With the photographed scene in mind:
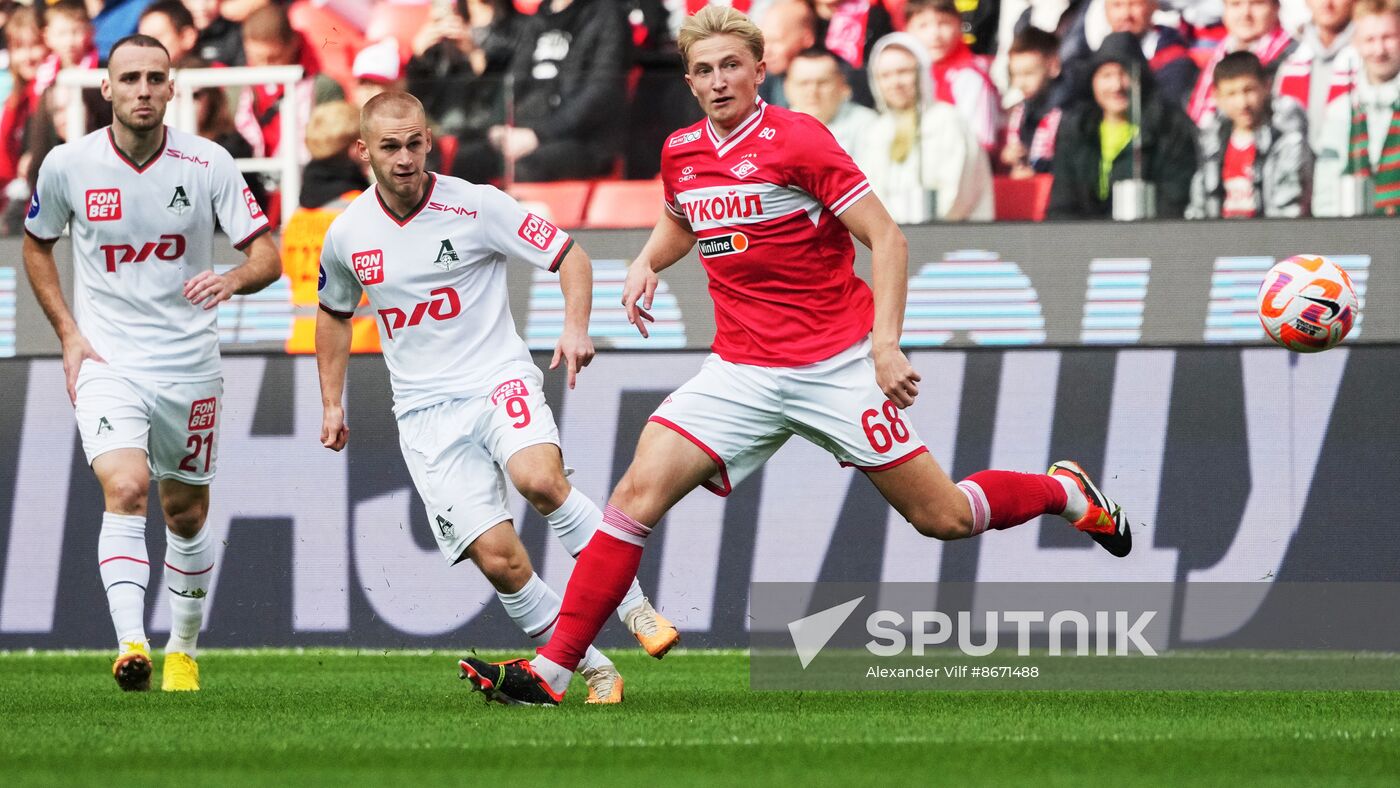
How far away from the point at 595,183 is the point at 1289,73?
148 inches

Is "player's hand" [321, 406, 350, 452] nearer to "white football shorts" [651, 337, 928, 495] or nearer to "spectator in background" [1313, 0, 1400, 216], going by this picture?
"white football shorts" [651, 337, 928, 495]

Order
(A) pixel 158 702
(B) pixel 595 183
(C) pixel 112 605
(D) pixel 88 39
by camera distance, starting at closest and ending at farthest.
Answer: (A) pixel 158 702, (C) pixel 112 605, (B) pixel 595 183, (D) pixel 88 39

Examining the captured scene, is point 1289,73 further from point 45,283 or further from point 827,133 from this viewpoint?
point 45,283

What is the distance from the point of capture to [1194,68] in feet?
32.6

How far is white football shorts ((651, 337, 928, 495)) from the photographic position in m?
5.91

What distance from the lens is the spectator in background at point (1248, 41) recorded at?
9.77m

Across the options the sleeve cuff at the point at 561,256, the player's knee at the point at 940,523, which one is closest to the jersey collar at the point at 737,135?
the sleeve cuff at the point at 561,256

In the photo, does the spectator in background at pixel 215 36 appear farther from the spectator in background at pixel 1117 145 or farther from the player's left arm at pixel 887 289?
the player's left arm at pixel 887 289

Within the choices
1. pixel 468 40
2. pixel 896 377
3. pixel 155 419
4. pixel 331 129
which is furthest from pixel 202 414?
pixel 468 40

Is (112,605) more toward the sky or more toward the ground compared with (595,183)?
more toward the ground

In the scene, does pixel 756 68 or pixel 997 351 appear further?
pixel 997 351

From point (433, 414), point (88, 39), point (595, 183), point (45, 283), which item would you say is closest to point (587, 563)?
point (433, 414)

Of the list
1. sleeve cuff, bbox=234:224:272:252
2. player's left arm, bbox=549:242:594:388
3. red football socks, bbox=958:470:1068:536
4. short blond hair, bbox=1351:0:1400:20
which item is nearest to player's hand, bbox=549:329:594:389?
player's left arm, bbox=549:242:594:388

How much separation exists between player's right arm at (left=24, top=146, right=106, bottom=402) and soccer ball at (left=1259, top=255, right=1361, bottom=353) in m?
4.56
